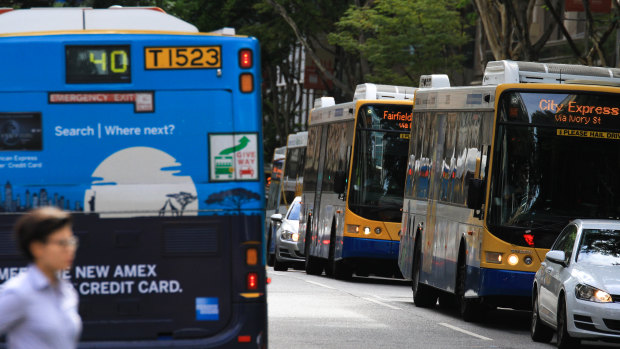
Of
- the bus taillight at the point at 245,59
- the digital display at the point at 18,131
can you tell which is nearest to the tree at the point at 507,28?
the bus taillight at the point at 245,59

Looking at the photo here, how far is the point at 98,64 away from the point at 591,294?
233 inches

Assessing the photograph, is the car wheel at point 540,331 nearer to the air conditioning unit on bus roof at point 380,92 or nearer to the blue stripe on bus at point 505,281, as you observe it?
the blue stripe on bus at point 505,281

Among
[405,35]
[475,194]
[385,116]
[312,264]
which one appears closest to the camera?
[475,194]

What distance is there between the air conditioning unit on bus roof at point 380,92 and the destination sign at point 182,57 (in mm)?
16237

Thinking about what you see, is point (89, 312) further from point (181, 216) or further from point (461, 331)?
point (461, 331)

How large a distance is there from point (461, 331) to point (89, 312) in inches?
290

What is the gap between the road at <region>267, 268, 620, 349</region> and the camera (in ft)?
47.9

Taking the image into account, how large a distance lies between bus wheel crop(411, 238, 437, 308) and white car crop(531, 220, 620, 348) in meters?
4.59

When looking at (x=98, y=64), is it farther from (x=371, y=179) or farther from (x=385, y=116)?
(x=385, y=116)

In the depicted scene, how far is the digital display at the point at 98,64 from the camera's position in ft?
32.0

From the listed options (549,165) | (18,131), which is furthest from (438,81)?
(18,131)

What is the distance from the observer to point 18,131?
965cm

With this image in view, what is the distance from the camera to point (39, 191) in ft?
31.6

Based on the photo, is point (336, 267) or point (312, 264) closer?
point (336, 267)
